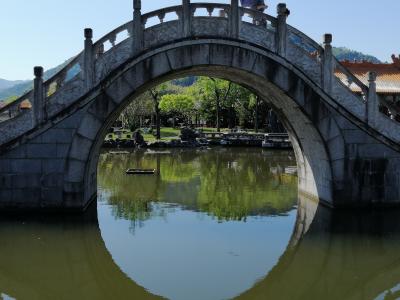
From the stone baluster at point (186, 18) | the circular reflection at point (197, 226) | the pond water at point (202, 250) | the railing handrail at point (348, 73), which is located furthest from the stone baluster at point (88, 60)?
the railing handrail at point (348, 73)

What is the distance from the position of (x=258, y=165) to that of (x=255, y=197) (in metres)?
12.5

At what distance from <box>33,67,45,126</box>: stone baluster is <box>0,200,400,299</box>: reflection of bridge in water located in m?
3.17

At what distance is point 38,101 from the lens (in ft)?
48.5

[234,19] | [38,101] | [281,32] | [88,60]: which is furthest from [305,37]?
[38,101]

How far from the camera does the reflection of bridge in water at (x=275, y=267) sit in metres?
9.82

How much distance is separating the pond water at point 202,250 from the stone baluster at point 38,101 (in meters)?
3.06

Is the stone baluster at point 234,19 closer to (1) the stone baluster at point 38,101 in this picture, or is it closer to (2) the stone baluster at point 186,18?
(2) the stone baluster at point 186,18

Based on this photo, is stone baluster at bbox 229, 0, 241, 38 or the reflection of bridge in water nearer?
the reflection of bridge in water

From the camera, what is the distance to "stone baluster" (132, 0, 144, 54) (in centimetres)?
1480

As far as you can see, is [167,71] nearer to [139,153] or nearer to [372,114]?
[372,114]

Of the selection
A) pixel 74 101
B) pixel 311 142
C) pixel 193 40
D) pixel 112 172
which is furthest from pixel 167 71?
pixel 112 172

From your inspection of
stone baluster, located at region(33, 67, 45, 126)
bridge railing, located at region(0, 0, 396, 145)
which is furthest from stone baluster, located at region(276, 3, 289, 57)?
stone baluster, located at region(33, 67, 45, 126)

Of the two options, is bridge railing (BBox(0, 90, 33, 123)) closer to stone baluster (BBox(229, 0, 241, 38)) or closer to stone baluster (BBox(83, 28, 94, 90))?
stone baluster (BBox(83, 28, 94, 90))

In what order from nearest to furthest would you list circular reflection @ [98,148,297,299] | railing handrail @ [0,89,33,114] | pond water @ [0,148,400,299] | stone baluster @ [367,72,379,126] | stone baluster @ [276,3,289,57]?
pond water @ [0,148,400,299]
circular reflection @ [98,148,297,299]
railing handrail @ [0,89,33,114]
stone baluster @ [276,3,289,57]
stone baluster @ [367,72,379,126]
